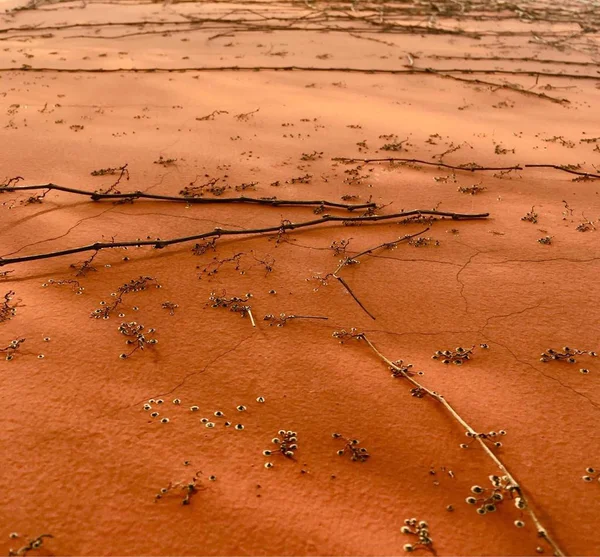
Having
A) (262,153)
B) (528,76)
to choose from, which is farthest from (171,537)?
(528,76)

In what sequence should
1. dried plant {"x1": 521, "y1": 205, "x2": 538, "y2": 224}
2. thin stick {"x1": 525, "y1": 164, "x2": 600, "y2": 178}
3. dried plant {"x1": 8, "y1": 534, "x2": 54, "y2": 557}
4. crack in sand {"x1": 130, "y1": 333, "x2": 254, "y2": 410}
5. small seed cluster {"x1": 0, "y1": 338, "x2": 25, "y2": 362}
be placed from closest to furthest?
dried plant {"x1": 8, "y1": 534, "x2": 54, "y2": 557} < crack in sand {"x1": 130, "y1": 333, "x2": 254, "y2": 410} < small seed cluster {"x1": 0, "y1": 338, "x2": 25, "y2": 362} < dried plant {"x1": 521, "y1": 205, "x2": 538, "y2": 224} < thin stick {"x1": 525, "y1": 164, "x2": 600, "y2": 178}

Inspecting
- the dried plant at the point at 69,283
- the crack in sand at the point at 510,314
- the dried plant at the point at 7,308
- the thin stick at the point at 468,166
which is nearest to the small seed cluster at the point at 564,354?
the crack in sand at the point at 510,314

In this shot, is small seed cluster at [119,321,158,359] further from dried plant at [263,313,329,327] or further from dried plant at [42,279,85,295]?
dried plant at [263,313,329,327]

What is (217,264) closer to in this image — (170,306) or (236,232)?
(236,232)

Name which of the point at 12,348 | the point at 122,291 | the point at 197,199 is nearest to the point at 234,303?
the point at 122,291

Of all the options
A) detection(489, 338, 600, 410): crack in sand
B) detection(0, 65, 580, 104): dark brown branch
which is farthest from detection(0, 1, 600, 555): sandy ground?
detection(0, 65, 580, 104): dark brown branch

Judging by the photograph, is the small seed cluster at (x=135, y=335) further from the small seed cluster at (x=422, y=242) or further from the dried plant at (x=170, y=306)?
the small seed cluster at (x=422, y=242)
